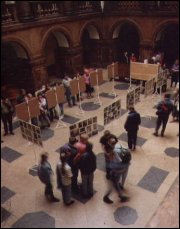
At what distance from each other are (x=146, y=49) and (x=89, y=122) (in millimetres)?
9121

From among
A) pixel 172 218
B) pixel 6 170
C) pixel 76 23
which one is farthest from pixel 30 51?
pixel 172 218

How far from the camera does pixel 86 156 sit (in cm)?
634

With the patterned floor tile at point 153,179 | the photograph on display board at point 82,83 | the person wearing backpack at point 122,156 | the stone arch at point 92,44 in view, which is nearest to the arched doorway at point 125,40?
the stone arch at point 92,44

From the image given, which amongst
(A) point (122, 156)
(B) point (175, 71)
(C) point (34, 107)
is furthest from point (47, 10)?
(A) point (122, 156)

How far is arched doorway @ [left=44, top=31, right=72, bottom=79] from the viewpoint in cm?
1641

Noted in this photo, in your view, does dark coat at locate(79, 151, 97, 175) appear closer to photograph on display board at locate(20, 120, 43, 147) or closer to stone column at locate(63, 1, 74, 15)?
photograph on display board at locate(20, 120, 43, 147)

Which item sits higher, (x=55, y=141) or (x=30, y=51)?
(x=30, y=51)

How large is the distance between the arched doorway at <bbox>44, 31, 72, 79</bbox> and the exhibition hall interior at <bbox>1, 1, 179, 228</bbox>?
7 cm

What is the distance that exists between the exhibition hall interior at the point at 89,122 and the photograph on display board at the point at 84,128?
1.9 inches

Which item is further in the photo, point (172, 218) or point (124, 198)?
point (124, 198)

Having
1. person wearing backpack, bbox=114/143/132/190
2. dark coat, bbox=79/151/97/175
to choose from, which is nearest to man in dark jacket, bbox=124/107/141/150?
person wearing backpack, bbox=114/143/132/190

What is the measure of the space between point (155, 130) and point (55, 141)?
12.1 feet

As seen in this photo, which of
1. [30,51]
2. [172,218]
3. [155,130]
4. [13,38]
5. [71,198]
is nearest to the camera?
[172,218]

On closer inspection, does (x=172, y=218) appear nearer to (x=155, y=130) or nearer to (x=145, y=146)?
(x=145, y=146)
